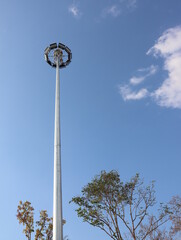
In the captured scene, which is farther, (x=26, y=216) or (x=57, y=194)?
(x=26, y=216)

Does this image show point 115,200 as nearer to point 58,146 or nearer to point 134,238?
point 134,238

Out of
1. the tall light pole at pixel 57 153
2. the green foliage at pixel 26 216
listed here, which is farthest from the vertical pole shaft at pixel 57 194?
the green foliage at pixel 26 216

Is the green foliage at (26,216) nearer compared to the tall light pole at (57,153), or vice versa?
the tall light pole at (57,153)

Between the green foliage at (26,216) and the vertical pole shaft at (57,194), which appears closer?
the vertical pole shaft at (57,194)

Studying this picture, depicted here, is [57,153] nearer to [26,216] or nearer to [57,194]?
[57,194]

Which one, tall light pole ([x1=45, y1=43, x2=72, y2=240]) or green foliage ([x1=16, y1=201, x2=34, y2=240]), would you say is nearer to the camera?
tall light pole ([x1=45, y1=43, x2=72, y2=240])

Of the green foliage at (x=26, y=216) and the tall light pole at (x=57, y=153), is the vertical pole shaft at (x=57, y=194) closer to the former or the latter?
the tall light pole at (x=57, y=153)

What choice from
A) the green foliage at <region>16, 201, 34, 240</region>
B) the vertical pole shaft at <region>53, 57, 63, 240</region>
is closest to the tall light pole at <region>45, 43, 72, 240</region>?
the vertical pole shaft at <region>53, 57, 63, 240</region>

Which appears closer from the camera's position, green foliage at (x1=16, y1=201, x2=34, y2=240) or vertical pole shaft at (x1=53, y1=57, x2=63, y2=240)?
vertical pole shaft at (x1=53, y1=57, x2=63, y2=240)

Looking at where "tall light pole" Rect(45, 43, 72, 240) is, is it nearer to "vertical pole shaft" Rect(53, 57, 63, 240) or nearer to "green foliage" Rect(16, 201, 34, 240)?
"vertical pole shaft" Rect(53, 57, 63, 240)

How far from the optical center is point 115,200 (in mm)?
17844

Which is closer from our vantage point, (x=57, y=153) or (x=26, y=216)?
(x=57, y=153)

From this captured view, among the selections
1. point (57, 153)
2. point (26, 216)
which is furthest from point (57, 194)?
point (26, 216)

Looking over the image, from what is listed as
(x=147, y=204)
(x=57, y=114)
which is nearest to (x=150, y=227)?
(x=147, y=204)
